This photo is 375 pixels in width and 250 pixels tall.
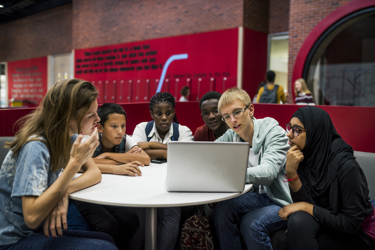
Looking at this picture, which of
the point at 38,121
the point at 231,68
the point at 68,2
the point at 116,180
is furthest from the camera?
the point at 68,2

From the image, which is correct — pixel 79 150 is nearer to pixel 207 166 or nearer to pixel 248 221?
pixel 207 166

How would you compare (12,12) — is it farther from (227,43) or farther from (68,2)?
(227,43)

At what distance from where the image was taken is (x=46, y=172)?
123 cm

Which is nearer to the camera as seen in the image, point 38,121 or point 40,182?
point 40,182

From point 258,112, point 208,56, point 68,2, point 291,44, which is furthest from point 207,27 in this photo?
point 68,2

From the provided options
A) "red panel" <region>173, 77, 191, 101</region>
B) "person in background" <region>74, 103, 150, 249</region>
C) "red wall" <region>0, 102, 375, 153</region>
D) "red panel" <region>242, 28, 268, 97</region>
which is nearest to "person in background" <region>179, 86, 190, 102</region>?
"red panel" <region>173, 77, 191, 101</region>

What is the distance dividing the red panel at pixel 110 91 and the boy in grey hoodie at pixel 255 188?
9.25 meters

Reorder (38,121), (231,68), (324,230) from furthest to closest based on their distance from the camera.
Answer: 1. (231,68)
2. (324,230)
3. (38,121)

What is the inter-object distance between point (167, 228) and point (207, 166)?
787mm

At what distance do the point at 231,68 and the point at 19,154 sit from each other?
23.2ft

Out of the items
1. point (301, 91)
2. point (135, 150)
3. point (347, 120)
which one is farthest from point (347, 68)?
point (135, 150)

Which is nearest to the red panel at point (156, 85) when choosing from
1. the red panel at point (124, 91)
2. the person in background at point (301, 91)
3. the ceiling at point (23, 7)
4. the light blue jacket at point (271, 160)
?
the red panel at point (124, 91)

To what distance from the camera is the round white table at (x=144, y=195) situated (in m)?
1.35

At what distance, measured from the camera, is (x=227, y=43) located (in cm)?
792
